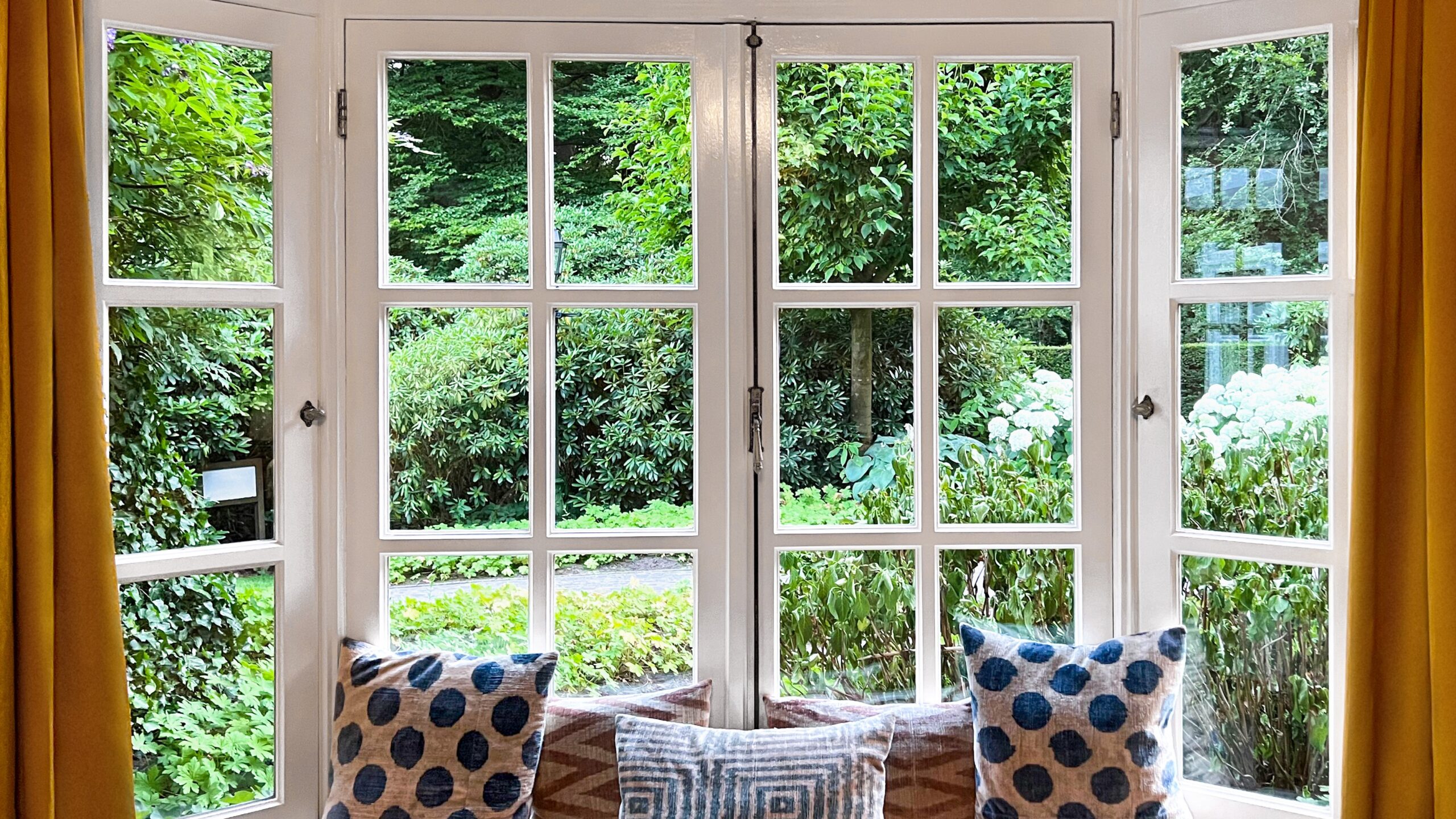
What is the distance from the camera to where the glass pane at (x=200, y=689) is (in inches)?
68.6

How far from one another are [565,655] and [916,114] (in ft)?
4.28

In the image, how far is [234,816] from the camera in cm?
180

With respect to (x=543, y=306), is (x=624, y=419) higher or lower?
lower

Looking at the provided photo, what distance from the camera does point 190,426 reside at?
1777 mm

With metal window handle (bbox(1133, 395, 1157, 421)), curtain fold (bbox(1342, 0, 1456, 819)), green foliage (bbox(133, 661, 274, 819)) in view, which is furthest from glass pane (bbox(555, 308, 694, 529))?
curtain fold (bbox(1342, 0, 1456, 819))

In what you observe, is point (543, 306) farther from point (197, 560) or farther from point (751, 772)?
point (751, 772)

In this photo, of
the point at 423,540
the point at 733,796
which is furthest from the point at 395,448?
the point at 733,796

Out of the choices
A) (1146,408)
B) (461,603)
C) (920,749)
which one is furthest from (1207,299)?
(461,603)

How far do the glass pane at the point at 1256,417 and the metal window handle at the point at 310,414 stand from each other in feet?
5.54

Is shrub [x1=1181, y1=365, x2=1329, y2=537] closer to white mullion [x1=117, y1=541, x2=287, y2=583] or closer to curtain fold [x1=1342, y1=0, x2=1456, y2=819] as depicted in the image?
curtain fold [x1=1342, y1=0, x2=1456, y2=819]

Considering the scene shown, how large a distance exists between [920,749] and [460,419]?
1104 mm

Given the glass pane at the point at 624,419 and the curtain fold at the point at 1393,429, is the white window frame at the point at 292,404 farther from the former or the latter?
the curtain fold at the point at 1393,429

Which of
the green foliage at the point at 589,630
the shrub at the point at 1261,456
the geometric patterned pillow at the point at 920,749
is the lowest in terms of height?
the geometric patterned pillow at the point at 920,749

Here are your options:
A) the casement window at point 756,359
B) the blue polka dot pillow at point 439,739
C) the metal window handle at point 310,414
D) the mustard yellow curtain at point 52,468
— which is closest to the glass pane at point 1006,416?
the casement window at point 756,359
